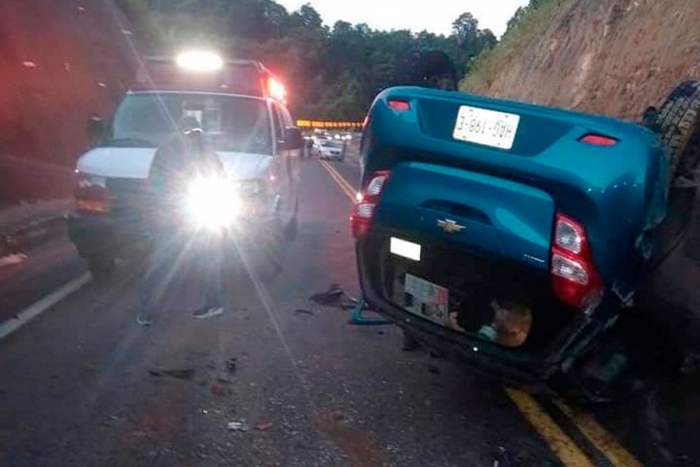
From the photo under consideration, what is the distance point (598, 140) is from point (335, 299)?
4479 mm

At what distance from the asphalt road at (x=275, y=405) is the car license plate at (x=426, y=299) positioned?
584mm

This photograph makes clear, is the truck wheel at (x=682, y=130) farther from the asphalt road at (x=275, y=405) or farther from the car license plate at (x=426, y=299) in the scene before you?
the car license plate at (x=426, y=299)

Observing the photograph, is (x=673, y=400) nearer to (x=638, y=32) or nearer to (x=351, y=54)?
(x=638, y=32)

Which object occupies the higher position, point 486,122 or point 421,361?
point 486,122

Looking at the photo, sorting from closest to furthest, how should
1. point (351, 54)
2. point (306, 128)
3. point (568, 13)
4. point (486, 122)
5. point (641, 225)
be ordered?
1. point (641, 225)
2. point (486, 122)
3. point (568, 13)
4. point (306, 128)
5. point (351, 54)

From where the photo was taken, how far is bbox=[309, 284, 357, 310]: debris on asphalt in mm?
8156

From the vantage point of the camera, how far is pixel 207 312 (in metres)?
7.54

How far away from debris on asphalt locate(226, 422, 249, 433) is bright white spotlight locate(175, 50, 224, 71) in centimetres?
668

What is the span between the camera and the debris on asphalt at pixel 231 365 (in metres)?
A: 5.86

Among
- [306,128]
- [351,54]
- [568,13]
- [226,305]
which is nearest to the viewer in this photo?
[226,305]

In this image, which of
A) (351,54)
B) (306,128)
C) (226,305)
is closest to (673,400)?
(226,305)

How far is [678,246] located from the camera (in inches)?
207

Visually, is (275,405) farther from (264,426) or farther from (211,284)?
(211,284)

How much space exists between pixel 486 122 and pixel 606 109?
476 inches
